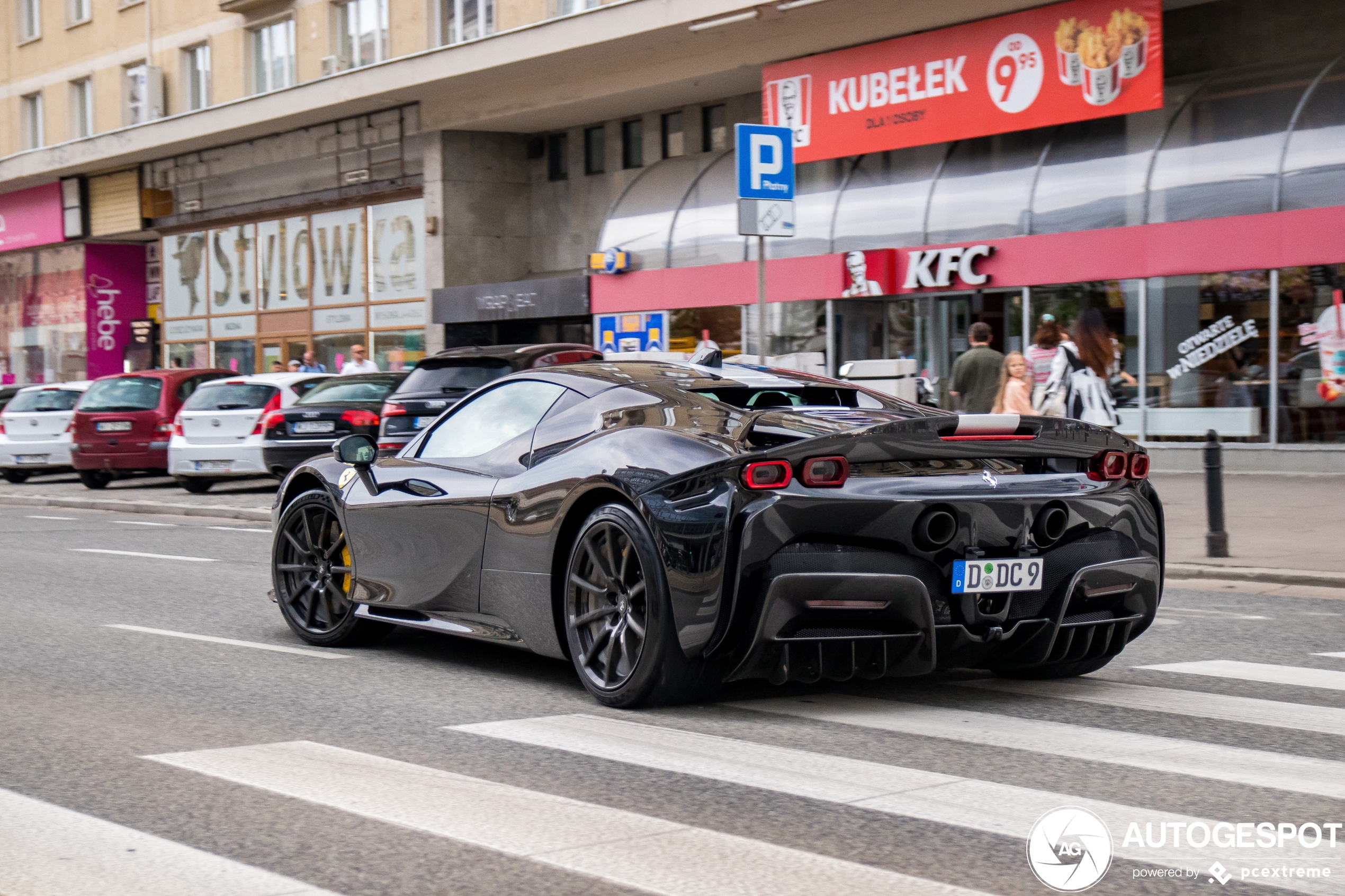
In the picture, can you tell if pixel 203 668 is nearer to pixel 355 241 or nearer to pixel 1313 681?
pixel 1313 681

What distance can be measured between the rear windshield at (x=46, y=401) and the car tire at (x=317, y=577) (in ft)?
57.9

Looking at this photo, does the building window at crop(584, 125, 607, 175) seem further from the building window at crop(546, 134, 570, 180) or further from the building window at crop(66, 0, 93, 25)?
the building window at crop(66, 0, 93, 25)

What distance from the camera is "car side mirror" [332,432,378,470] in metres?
7.09

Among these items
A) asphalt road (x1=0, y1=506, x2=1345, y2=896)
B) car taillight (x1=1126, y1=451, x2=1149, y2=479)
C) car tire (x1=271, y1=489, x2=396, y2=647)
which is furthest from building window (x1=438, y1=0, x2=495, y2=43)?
car taillight (x1=1126, y1=451, x2=1149, y2=479)

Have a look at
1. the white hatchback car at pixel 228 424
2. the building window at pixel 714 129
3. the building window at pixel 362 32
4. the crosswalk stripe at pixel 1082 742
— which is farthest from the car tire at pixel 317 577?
the building window at pixel 362 32

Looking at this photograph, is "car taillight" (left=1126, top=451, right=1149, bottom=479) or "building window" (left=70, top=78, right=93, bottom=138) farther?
"building window" (left=70, top=78, right=93, bottom=138)

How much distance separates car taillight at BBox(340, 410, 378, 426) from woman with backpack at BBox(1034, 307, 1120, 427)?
8.45m

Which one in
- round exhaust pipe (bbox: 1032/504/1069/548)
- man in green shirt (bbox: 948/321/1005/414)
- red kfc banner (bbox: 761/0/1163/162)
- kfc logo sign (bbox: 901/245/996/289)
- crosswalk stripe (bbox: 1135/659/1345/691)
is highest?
red kfc banner (bbox: 761/0/1163/162)

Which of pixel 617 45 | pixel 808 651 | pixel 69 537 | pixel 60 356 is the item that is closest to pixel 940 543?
pixel 808 651

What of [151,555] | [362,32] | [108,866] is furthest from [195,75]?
[108,866]

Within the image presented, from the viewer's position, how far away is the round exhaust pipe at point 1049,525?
18.1 ft

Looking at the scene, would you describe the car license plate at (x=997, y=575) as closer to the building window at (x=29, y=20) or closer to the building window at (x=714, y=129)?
the building window at (x=714, y=129)

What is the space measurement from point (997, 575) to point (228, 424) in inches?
610

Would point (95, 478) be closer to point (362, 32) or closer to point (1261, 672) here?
point (362, 32)
